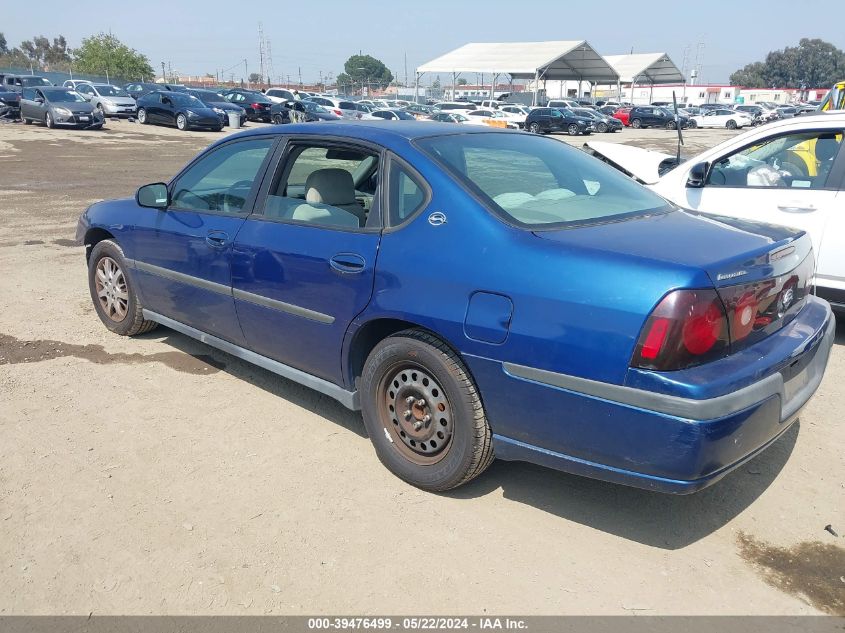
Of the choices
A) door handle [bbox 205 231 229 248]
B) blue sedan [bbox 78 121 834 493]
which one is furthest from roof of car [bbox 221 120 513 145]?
door handle [bbox 205 231 229 248]

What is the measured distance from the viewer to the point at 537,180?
12.1ft

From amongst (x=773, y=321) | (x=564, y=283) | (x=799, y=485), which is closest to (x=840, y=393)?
(x=799, y=485)

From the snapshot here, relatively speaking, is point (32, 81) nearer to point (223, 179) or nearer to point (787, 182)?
point (223, 179)

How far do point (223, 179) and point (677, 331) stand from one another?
3.06 metres

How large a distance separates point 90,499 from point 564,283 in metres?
2.37

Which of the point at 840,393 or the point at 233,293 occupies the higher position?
the point at 233,293

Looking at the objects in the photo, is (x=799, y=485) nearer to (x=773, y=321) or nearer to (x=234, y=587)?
(x=773, y=321)

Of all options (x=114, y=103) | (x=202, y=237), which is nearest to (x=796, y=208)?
(x=202, y=237)

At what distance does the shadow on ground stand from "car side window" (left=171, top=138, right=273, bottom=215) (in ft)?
7.05

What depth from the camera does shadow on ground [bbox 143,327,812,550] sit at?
316 cm

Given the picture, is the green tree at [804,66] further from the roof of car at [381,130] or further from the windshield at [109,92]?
the roof of car at [381,130]

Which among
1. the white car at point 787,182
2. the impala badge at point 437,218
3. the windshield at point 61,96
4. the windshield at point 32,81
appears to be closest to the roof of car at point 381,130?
the impala badge at point 437,218

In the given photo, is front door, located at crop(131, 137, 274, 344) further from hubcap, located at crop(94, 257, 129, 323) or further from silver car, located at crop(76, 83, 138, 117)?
silver car, located at crop(76, 83, 138, 117)
